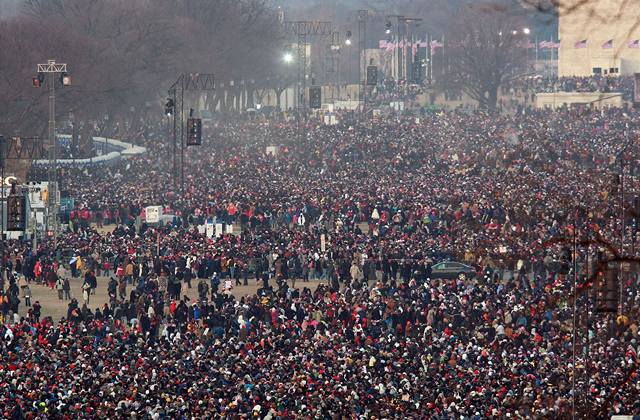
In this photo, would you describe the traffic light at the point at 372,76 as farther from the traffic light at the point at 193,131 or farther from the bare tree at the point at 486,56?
the traffic light at the point at 193,131

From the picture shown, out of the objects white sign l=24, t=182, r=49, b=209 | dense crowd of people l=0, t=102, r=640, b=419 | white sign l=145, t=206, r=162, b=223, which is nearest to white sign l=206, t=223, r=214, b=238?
dense crowd of people l=0, t=102, r=640, b=419

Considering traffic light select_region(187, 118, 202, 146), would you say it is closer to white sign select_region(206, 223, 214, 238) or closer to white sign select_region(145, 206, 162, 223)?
white sign select_region(145, 206, 162, 223)

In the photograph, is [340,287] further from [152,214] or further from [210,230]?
[152,214]

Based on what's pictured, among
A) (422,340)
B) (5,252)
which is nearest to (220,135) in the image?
(5,252)

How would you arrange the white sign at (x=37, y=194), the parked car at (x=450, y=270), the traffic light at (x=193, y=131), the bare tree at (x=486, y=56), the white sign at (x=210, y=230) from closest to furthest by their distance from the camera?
the parked car at (x=450, y=270), the white sign at (x=210, y=230), the white sign at (x=37, y=194), the traffic light at (x=193, y=131), the bare tree at (x=486, y=56)

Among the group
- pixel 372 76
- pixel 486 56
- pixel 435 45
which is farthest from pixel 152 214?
pixel 435 45

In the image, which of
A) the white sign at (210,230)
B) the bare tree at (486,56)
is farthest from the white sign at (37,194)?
the bare tree at (486,56)
